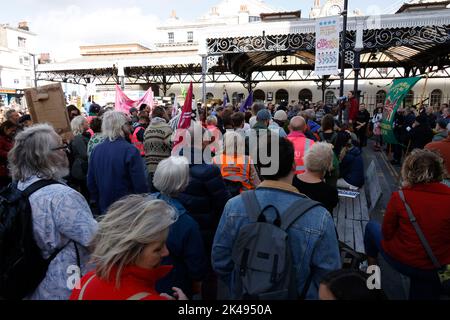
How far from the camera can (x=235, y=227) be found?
204 centimetres

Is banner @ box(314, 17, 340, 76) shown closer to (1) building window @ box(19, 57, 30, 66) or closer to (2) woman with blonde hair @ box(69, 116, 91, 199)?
(2) woman with blonde hair @ box(69, 116, 91, 199)

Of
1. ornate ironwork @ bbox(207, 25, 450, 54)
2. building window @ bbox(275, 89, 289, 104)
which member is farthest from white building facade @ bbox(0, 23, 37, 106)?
ornate ironwork @ bbox(207, 25, 450, 54)

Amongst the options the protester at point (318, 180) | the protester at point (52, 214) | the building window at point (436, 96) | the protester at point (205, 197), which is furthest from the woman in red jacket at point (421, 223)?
the building window at point (436, 96)

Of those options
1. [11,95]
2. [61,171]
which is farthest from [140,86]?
[61,171]

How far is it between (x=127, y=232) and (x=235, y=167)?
2.23m

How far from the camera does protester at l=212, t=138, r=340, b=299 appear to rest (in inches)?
72.6

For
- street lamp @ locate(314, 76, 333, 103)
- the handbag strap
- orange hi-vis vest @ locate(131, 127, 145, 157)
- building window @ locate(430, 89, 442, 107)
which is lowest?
the handbag strap

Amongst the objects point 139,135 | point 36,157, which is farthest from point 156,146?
point 36,157

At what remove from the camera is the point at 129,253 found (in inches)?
57.2

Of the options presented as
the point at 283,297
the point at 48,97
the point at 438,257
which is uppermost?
the point at 48,97

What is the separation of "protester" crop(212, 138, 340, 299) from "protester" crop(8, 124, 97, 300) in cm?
84

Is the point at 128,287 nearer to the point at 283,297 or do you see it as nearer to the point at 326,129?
the point at 283,297
